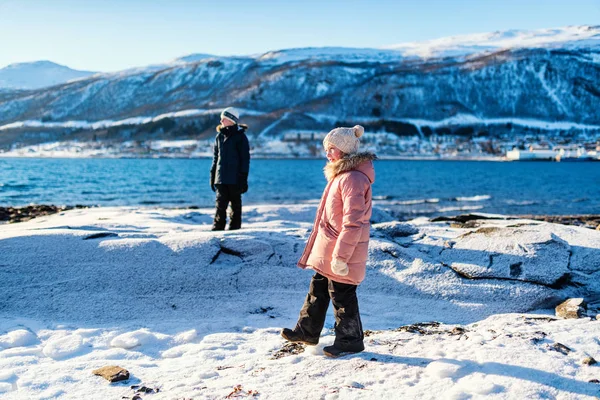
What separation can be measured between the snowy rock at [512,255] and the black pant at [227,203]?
3489 mm

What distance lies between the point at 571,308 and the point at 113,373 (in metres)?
4.30

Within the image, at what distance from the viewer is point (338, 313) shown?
408 centimetres

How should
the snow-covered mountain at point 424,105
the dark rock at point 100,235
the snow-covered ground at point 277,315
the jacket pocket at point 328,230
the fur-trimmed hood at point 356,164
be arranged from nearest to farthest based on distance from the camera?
the snow-covered ground at point 277,315
the fur-trimmed hood at point 356,164
the jacket pocket at point 328,230
the dark rock at point 100,235
the snow-covered mountain at point 424,105

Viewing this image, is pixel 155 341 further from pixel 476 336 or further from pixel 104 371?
pixel 476 336

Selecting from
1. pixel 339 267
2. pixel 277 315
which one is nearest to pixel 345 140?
pixel 339 267

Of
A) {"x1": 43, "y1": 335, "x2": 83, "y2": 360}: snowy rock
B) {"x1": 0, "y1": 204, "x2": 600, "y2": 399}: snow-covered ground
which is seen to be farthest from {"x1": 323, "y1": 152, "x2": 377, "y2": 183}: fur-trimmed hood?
{"x1": 43, "y1": 335, "x2": 83, "y2": 360}: snowy rock

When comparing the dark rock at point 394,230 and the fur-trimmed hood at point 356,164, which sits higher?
the fur-trimmed hood at point 356,164

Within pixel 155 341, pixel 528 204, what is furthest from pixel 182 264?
pixel 528 204

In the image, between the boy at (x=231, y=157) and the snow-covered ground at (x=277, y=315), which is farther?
the boy at (x=231, y=157)

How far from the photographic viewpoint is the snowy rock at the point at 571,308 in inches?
189

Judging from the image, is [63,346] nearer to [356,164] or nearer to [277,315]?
[277,315]

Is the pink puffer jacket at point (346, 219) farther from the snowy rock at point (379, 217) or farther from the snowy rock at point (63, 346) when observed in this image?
the snowy rock at point (379, 217)

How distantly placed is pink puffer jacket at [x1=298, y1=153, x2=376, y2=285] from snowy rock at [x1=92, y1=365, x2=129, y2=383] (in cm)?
164

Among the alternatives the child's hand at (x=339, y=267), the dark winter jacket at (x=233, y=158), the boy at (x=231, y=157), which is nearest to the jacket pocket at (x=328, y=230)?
the child's hand at (x=339, y=267)
